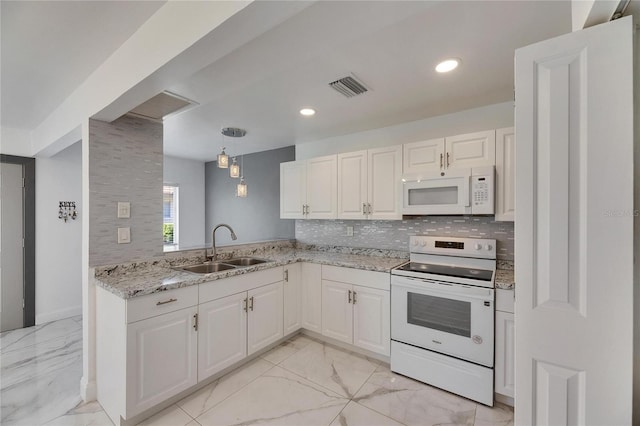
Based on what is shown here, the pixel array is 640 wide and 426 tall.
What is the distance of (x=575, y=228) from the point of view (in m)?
0.81

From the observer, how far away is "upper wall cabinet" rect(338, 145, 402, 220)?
2.67 meters

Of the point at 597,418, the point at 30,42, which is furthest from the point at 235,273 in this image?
the point at 597,418

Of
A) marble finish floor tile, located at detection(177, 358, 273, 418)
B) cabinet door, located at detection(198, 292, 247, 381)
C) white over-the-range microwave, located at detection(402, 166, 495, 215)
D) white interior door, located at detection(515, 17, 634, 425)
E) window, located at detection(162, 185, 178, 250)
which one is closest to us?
white interior door, located at detection(515, 17, 634, 425)

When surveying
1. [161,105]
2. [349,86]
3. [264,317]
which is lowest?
[264,317]

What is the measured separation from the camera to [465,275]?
83.3 inches

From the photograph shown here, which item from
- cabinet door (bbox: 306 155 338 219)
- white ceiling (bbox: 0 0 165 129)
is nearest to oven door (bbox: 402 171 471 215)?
cabinet door (bbox: 306 155 338 219)

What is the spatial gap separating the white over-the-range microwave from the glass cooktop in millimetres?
492

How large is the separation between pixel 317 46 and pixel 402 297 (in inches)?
75.9

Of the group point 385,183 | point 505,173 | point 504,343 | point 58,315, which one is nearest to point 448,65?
point 505,173

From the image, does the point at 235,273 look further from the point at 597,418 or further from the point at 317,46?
the point at 597,418

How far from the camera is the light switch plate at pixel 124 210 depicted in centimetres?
211

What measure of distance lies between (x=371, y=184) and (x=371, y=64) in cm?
125

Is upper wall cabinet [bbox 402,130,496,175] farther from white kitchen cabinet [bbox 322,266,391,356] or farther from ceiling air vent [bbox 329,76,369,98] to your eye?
white kitchen cabinet [bbox 322,266,391,356]

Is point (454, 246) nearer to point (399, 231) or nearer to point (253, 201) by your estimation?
point (399, 231)
